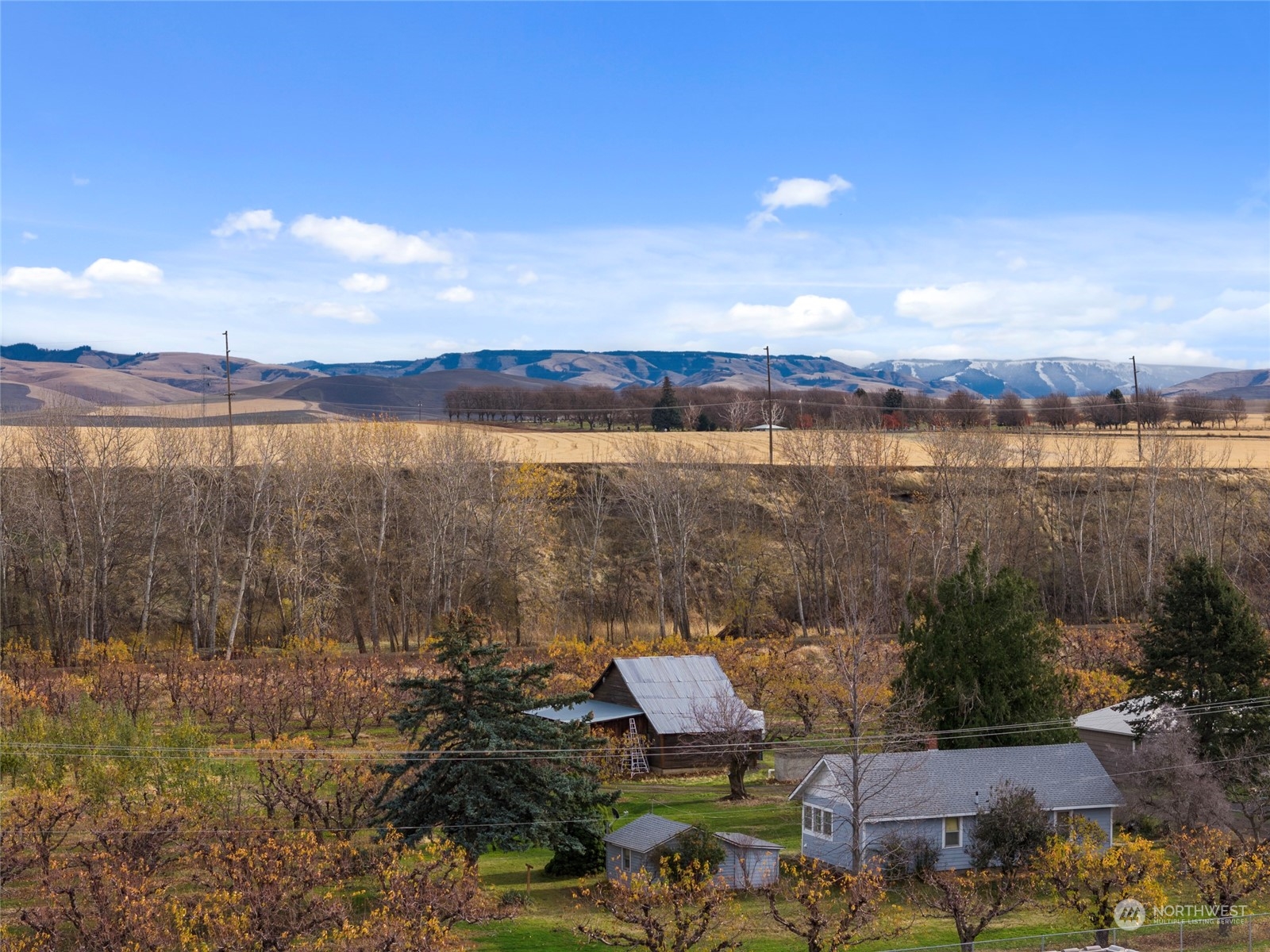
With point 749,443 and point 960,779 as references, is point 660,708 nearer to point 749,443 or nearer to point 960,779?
point 960,779

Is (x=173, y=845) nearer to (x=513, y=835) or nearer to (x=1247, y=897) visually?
(x=513, y=835)

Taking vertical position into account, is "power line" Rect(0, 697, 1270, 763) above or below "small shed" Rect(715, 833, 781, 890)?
above

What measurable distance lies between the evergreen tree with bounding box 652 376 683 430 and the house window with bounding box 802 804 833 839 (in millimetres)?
84403

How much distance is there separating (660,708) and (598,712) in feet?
7.33

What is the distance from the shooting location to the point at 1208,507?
73.0m

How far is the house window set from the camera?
29717mm

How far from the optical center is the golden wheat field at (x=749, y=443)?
7700 cm

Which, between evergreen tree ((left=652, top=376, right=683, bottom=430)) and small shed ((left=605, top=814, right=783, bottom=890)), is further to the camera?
evergreen tree ((left=652, top=376, right=683, bottom=430))

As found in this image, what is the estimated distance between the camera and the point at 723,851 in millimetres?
27391

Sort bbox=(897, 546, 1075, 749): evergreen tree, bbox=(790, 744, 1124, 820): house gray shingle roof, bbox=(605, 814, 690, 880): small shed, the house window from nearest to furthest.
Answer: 1. bbox=(605, 814, 690, 880): small shed
2. bbox=(790, 744, 1124, 820): house gray shingle roof
3. the house window
4. bbox=(897, 546, 1075, 749): evergreen tree

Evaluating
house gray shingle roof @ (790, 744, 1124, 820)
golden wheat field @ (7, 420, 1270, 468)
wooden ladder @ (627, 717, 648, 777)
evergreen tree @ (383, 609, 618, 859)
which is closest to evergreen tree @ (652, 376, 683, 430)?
golden wheat field @ (7, 420, 1270, 468)

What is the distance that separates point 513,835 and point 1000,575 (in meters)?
16.6

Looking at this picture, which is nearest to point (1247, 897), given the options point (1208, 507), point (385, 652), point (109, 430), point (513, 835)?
point (513, 835)

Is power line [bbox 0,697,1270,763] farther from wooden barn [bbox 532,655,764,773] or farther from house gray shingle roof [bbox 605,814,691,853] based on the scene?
wooden barn [bbox 532,655,764,773]
